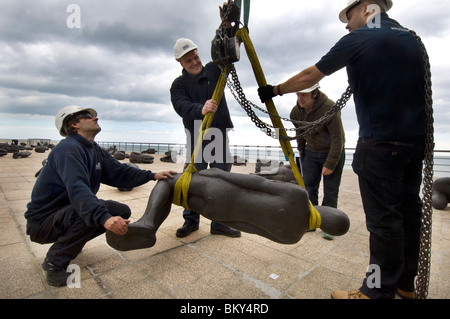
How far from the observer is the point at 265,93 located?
1933 mm

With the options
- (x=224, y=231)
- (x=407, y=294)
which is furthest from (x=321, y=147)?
(x=407, y=294)

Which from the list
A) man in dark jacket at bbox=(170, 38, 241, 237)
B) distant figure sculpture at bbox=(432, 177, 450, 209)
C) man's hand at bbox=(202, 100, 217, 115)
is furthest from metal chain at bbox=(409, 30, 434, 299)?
distant figure sculpture at bbox=(432, 177, 450, 209)

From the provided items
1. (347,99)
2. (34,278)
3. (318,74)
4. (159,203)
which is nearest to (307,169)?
(347,99)

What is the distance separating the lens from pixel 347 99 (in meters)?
1.99

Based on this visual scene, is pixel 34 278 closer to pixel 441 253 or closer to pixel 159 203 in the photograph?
pixel 159 203

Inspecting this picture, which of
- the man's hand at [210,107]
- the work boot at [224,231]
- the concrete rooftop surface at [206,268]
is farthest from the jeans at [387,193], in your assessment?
the work boot at [224,231]

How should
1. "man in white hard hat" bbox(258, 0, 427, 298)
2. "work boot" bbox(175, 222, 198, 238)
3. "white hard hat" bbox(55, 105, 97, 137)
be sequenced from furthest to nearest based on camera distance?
1. "work boot" bbox(175, 222, 198, 238)
2. "white hard hat" bbox(55, 105, 97, 137)
3. "man in white hard hat" bbox(258, 0, 427, 298)

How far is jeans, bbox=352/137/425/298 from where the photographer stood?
1.54m

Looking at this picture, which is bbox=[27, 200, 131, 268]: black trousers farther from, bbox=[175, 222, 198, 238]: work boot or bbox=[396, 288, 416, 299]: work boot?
bbox=[396, 288, 416, 299]: work boot

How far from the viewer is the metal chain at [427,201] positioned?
5.08 ft

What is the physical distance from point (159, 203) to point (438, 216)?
4571 mm

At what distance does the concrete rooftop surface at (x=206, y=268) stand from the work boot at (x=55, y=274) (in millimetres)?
45

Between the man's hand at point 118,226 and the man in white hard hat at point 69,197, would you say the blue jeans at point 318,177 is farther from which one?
the man's hand at point 118,226

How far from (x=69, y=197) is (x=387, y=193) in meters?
2.11
